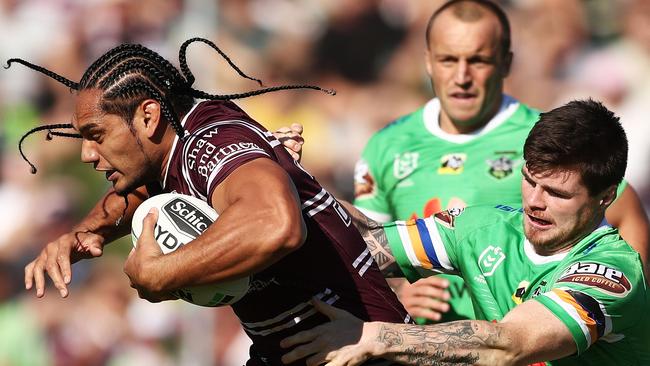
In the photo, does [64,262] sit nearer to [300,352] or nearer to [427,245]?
[300,352]

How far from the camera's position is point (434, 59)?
19.4 ft

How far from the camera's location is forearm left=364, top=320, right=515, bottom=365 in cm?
344

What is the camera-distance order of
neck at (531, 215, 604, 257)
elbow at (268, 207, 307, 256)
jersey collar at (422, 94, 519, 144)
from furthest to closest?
jersey collar at (422, 94, 519, 144), neck at (531, 215, 604, 257), elbow at (268, 207, 307, 256)

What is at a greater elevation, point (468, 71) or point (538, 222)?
point (468, 71)

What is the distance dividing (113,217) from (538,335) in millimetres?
1967

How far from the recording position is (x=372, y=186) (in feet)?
19.2

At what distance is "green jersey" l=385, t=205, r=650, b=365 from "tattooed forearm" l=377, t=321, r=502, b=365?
9.5 inches

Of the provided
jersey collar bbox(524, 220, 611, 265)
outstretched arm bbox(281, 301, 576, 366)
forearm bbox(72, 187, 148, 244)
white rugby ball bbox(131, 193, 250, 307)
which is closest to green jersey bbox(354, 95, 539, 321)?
jersey collar bbox(524, 220, 611, 265)

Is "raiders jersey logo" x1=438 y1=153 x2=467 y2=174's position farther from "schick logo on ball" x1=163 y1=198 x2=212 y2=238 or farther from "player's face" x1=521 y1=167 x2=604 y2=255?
"schick logo on ball" x1=163 y1=198 x2=212 y2=238

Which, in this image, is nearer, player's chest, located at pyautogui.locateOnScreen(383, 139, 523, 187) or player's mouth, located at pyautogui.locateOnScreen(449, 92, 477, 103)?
player's chest, located at pyautogui.locateOnScreen(383, 139, 523, 187)

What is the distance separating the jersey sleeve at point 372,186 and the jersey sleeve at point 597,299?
211 centimetres

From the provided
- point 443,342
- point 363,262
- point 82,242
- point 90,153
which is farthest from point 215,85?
point 443,342

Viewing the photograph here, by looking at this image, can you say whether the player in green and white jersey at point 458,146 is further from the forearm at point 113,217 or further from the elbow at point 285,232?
the elbow at point 285,232

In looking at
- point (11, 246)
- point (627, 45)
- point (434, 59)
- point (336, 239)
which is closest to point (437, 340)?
point (336, 239)
